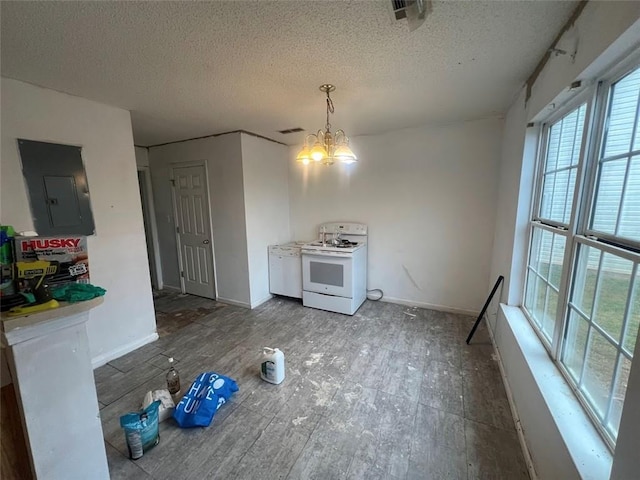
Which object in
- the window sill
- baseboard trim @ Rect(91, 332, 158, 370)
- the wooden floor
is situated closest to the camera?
the window sill

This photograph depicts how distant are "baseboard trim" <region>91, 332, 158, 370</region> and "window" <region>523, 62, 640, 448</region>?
3.42 meters

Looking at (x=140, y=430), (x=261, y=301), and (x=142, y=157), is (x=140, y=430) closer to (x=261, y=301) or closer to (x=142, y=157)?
(x=261, y=301)

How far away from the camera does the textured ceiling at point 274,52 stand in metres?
1.23

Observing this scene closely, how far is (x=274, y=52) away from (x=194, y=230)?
118 inches

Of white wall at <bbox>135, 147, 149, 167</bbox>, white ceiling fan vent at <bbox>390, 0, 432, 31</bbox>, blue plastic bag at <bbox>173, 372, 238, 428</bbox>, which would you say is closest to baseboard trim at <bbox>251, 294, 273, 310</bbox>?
blue plastic bag at <bbox>173, 372, 238, 428</bbox>

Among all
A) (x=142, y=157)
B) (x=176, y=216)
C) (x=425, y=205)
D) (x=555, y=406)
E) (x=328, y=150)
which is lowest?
(x=555, y=406)

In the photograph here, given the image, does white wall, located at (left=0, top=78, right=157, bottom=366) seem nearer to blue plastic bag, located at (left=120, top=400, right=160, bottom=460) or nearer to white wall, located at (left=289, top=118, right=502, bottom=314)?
blue plastic bag, located at (left=120, top=400, right=160, bottom=460)

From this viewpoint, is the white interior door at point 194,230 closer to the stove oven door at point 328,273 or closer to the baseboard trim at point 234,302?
the baseboard trim at point 234,302

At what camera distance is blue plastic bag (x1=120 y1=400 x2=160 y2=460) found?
150 cm

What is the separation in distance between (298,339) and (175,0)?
2719mm

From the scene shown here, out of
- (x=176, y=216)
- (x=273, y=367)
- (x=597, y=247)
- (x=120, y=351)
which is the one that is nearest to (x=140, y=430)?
(x=273, y=367)

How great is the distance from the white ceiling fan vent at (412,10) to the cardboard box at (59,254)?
175 cm

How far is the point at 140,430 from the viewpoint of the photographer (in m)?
1.51

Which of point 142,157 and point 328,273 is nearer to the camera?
point 328,273
